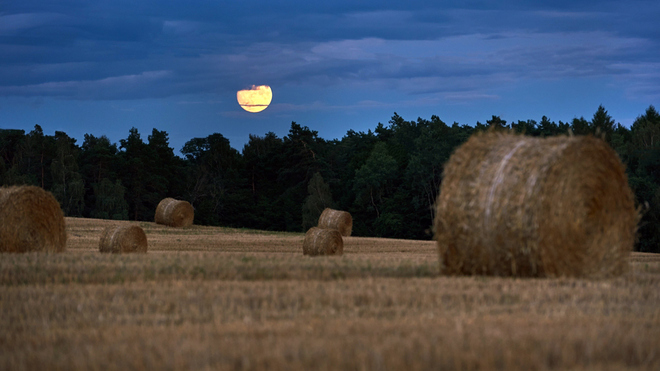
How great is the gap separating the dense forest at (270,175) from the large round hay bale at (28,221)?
45912 mm

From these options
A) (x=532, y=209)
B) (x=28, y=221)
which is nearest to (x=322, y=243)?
(x=28, y=221)

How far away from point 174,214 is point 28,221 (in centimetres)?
Answer: 2407

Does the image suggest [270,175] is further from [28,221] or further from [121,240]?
[28,221]

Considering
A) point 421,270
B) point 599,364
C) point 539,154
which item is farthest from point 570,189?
point 599,364

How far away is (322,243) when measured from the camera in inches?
1000

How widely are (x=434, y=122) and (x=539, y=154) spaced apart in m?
75.4

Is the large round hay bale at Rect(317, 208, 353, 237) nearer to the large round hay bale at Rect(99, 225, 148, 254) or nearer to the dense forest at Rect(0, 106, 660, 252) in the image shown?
the large round hay bale at Rect(99, 225, 148, 254)

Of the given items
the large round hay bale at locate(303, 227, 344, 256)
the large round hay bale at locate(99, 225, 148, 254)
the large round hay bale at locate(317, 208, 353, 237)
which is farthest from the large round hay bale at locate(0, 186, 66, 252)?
the large round hay bale at locate(317, 208, 353, 237)

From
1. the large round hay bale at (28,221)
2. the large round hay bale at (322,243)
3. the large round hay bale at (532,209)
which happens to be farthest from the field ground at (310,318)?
the large round hay bale at (322,243)

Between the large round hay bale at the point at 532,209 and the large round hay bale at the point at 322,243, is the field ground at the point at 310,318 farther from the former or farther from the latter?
the large round hay bale at the point at 322,243

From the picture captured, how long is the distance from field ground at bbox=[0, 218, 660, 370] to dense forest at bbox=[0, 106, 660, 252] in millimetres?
52632

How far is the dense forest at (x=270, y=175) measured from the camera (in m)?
64.5

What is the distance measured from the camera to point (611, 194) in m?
10.8

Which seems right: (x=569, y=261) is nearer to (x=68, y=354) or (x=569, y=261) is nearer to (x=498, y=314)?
(x=498, y=314)
